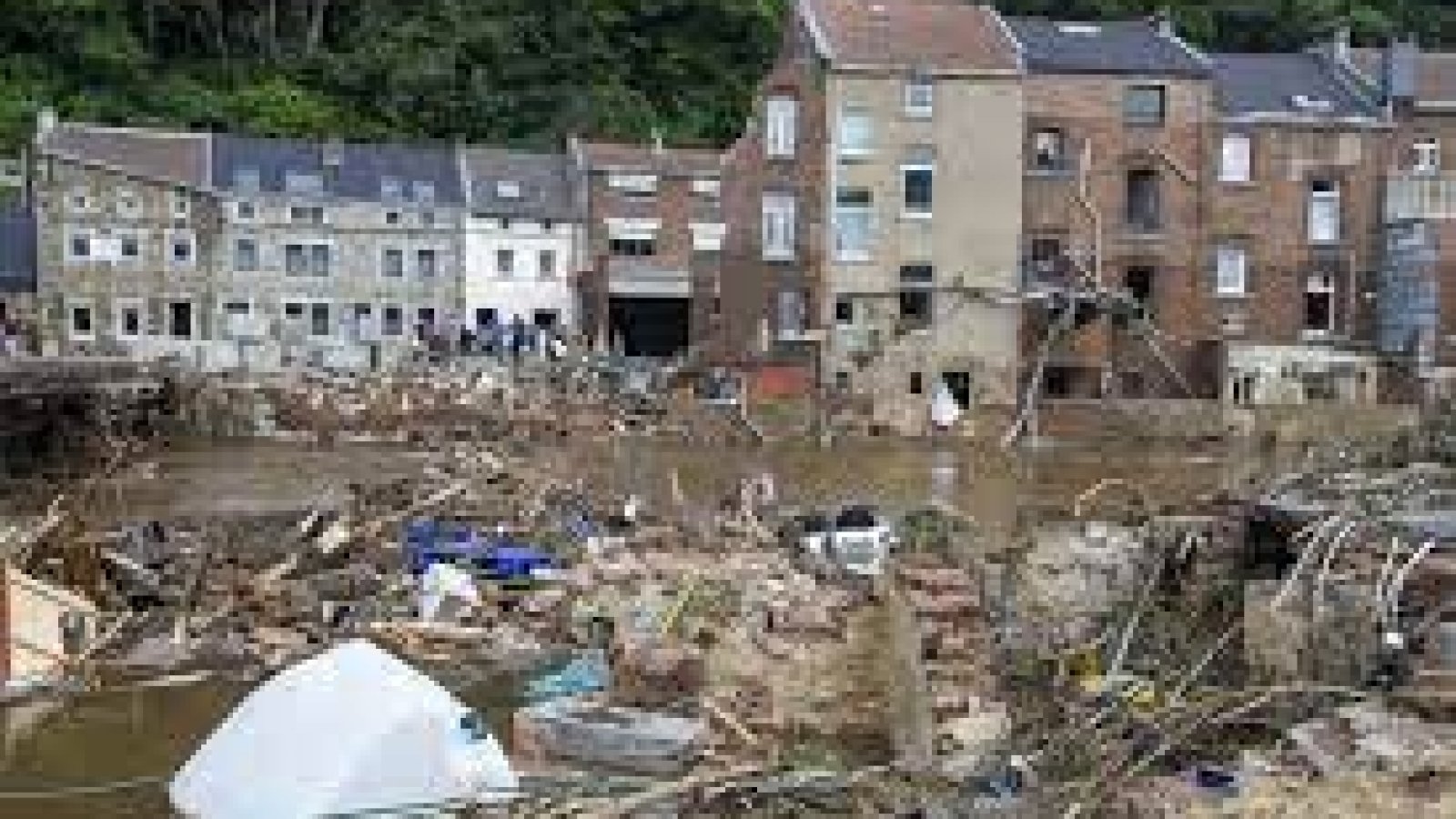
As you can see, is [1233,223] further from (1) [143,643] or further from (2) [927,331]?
(1) [143,643]

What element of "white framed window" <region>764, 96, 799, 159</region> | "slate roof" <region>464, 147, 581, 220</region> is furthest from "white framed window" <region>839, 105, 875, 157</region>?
"slate roof" <region>464, 147, 581, 220</region>

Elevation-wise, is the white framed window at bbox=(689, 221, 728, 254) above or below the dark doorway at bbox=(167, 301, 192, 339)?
above

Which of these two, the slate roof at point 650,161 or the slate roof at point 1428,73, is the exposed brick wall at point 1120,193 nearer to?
the slate roof at point 1428,73

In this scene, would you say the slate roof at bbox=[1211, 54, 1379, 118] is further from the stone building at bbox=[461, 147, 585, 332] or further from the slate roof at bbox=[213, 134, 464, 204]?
the slate roof at bbox=[213, 134, 464, 204]

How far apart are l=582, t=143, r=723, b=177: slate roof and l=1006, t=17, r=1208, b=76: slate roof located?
1445 cm

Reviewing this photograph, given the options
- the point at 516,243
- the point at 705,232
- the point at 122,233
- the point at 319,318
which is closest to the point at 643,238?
the point at 705,232

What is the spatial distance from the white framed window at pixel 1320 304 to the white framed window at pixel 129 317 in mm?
33491

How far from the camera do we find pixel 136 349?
200ft

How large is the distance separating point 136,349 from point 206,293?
186 inches

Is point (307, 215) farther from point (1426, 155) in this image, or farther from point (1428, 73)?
point (1428, 73)

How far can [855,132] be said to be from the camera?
52.7m

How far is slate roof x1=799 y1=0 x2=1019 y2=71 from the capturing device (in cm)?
5250

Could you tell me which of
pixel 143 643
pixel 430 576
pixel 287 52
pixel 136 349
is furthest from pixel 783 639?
pixel 287 52

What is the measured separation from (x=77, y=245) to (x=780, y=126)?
23150mm
